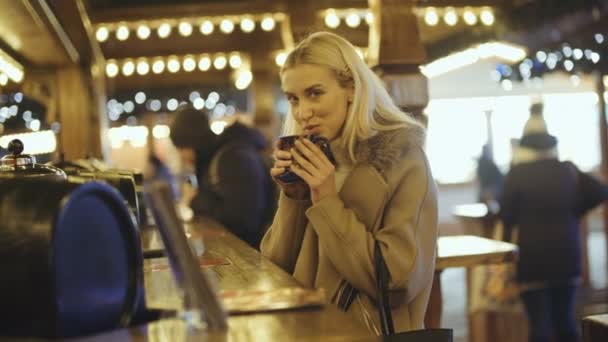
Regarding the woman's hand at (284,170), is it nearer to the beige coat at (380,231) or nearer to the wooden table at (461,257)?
the beige coat at (380,231)

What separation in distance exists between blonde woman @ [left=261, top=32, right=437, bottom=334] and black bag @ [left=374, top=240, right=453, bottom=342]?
2cm

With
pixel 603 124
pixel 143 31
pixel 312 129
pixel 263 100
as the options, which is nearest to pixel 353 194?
pixel 312 129

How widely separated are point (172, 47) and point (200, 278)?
7.63 metres

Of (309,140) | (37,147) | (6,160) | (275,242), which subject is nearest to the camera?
(6,160)

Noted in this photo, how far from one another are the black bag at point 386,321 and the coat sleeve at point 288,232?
37 centimetres

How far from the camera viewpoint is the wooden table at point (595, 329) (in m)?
1.48

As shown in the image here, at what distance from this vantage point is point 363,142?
1.84 metres

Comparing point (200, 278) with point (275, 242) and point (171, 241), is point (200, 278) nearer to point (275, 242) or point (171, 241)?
point (171, 241)

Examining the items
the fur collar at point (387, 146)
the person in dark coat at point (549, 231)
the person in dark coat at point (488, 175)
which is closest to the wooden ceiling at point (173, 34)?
the fur collar at point (387, 146)

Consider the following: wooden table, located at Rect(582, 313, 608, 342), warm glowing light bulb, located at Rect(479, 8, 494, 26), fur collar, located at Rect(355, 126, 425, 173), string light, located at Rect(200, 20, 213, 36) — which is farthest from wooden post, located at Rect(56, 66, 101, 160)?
wooden table, located at Rect(582, 313, 608, 342)

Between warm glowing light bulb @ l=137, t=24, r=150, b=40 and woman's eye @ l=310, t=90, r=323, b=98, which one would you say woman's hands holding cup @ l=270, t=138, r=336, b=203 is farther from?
warm glowing light bulb @ l=137, t=24, r=150, b=40

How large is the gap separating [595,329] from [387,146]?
0.62m

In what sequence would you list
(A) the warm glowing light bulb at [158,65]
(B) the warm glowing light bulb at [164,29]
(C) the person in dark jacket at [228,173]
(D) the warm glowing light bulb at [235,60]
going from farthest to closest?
(D) the warm glowing light bulb at [235,60] → (A) the warm glowing light bulb at [158,65] → (B) the warm glowing light bulb at [164,29] → (C) the person in dark jacket at [228,173]

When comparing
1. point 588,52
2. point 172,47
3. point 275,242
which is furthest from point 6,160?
point 172,47
